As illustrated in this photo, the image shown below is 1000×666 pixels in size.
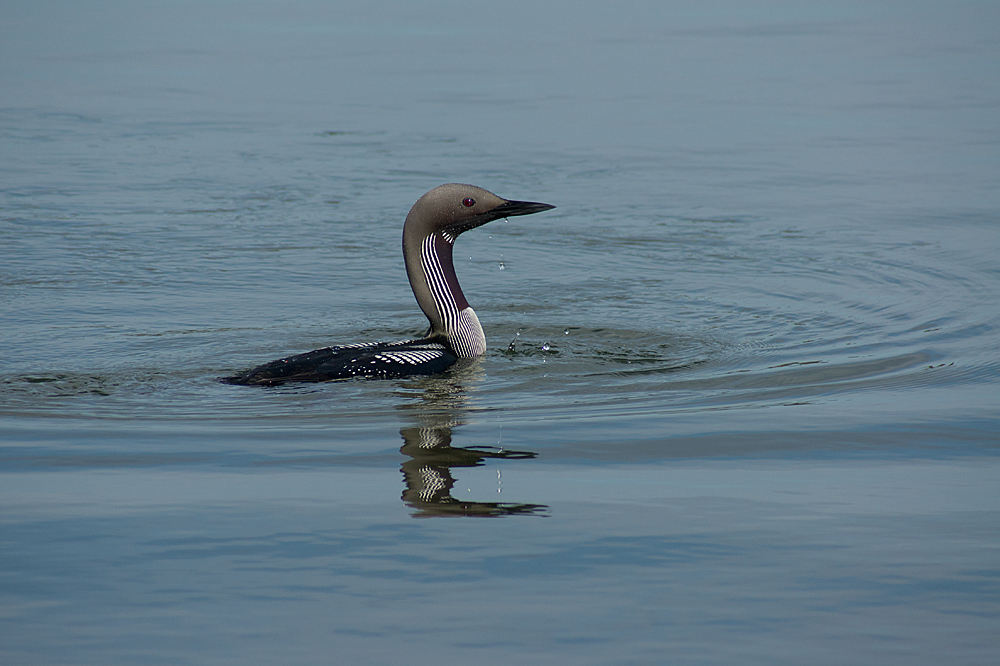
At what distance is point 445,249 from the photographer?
25.0ft

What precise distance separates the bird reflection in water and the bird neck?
22.4 inches

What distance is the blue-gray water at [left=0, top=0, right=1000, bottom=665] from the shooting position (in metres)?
3.72

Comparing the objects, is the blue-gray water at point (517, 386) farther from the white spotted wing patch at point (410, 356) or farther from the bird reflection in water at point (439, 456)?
the white spotted wing patch at point (410, 356)

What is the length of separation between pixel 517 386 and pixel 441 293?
36.8 inches

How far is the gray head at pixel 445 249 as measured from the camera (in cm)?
747

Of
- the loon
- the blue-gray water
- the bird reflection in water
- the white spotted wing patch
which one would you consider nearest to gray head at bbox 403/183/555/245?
the loon

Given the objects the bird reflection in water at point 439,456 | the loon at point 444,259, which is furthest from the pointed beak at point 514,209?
the bird reflection in water at point 439,456

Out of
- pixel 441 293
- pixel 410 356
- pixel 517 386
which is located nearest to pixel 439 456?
pixel 517 386

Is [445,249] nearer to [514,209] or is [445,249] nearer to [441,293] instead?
[441,293]

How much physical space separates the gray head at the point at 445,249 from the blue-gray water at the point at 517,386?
34 cm

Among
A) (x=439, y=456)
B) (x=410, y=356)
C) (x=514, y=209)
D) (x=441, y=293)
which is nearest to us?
(x=439, y=456)

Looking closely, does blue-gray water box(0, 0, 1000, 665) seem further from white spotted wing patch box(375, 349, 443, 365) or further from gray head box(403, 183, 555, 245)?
gray head box(403, 183, 555, 245)

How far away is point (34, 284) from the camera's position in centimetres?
955

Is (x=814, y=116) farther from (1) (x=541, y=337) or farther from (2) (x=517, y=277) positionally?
(1) (x=541, y=337)
